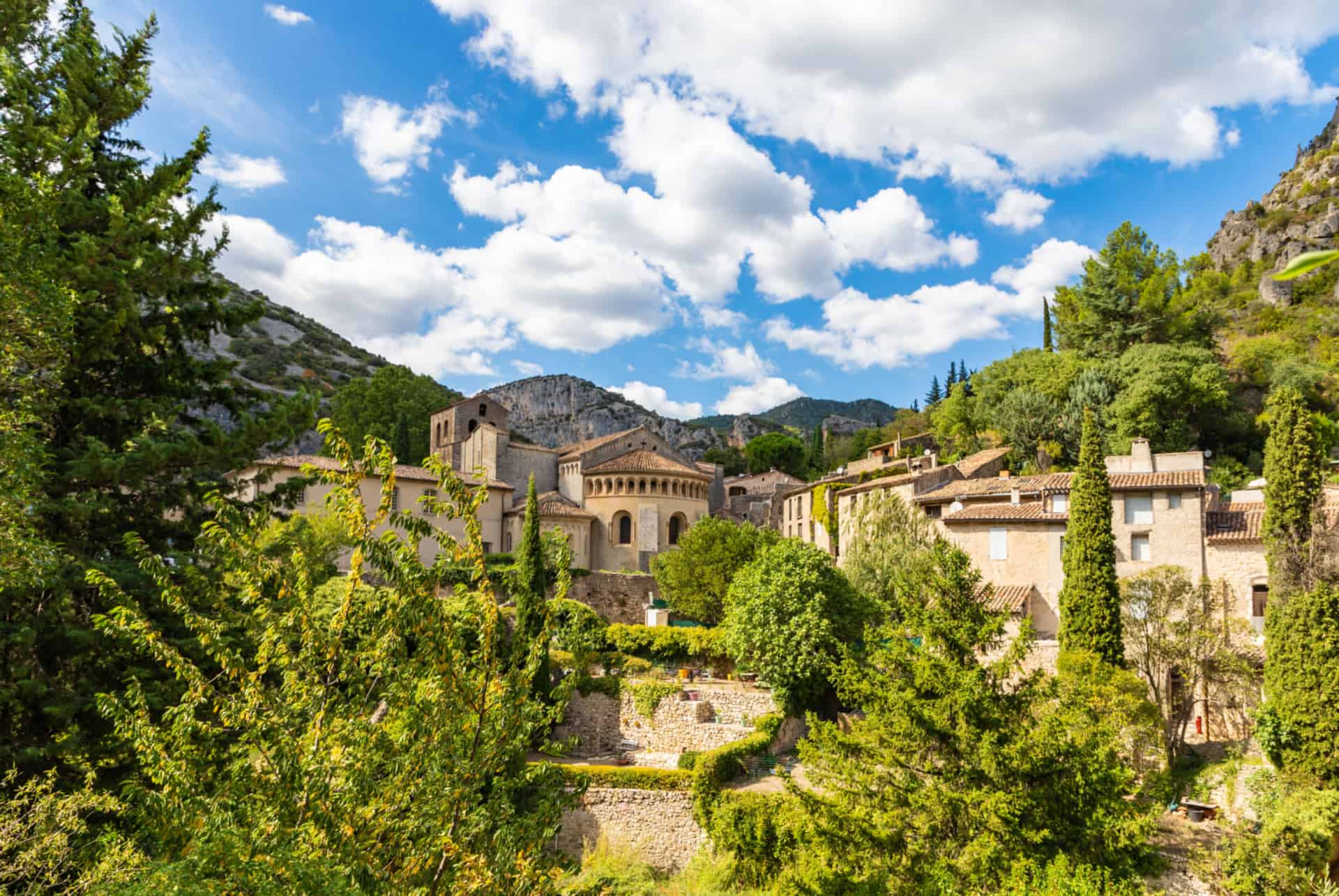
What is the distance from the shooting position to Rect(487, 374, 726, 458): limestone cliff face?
382 ft

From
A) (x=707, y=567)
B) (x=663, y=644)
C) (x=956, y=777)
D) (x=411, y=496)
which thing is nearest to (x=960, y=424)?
(x=707, y=567)

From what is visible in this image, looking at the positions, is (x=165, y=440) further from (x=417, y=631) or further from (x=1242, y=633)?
(x=1242, y=633)

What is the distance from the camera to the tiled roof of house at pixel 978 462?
38.6 meters

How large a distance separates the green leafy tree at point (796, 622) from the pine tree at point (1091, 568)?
7.08 meters

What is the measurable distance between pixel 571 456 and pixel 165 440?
37873 millimetres

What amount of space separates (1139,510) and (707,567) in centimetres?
1757

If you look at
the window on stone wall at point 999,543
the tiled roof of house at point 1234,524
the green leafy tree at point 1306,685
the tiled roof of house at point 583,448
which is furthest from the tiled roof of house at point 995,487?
the tiled roof of house at point 583,448

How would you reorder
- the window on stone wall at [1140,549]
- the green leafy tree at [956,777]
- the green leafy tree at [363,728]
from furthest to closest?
1. the window on stone wall at [1140,549]
2. the green leafy tree at [956,777]
3. the green leafy tree at [363,728]

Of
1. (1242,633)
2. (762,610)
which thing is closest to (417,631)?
(762,610)

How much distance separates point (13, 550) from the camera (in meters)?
8.30

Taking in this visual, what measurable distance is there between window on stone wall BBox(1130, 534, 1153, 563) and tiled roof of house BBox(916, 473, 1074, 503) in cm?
287

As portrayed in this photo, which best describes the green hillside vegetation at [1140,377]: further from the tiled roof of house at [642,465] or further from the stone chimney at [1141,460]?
the tiled roof of house at [642,465]

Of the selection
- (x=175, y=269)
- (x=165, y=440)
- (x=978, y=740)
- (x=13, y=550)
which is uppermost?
(x=175, y=269)

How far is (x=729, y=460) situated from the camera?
98.3 m
